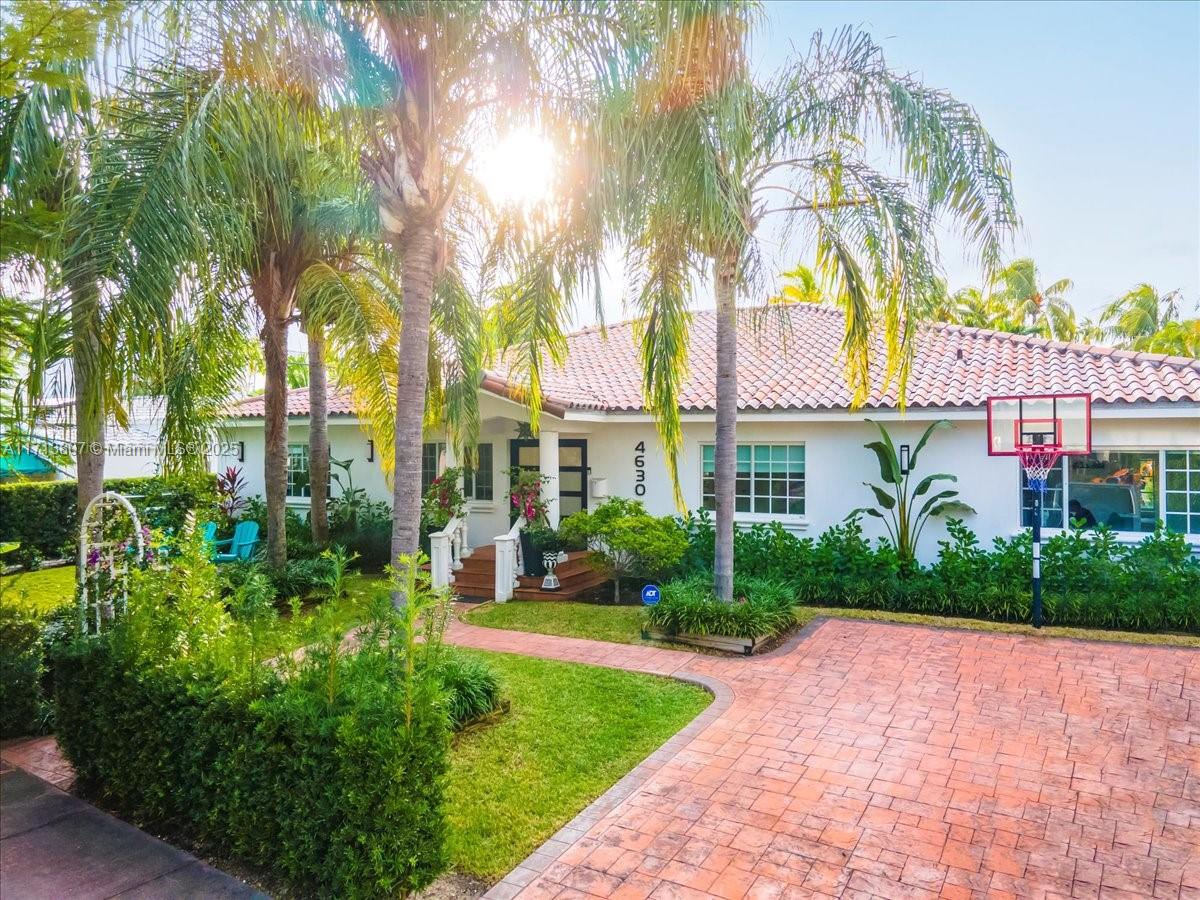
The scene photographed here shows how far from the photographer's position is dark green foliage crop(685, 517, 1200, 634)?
1034 cm

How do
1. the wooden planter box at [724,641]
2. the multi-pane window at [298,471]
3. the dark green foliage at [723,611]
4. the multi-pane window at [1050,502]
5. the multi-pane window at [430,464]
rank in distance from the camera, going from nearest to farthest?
the wooden planter box at [724,641] < the dark green foliage at [723,611] < the multi-pane window at [1050,502] < the multi-pane window at [430,464] < the multi-pane window at [298,471]

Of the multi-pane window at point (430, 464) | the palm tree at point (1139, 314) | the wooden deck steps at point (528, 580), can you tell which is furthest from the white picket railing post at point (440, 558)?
the palm tree at point (1139, 314)

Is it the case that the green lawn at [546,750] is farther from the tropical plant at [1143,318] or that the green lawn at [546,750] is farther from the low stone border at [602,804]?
the tropical plant at [1143,318]

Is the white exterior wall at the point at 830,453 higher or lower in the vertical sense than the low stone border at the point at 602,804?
higher

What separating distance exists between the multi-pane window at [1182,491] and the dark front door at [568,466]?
10.1 meters

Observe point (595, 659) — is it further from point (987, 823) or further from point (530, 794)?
point (987, 823)

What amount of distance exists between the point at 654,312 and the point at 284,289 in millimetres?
6213

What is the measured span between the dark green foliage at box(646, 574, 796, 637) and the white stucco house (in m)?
3.24

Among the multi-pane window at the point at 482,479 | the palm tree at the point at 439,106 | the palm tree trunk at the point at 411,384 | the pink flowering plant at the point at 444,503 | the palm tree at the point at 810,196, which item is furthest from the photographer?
the multi-pane window at the point at 482,479

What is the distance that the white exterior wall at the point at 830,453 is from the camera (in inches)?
455

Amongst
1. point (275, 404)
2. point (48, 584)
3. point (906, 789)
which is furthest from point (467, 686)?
point (48, 584)

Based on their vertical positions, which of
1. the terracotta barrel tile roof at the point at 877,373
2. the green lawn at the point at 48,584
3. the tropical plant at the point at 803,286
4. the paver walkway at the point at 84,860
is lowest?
the paver walkway at the point at 84,860

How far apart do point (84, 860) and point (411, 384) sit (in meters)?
4.27

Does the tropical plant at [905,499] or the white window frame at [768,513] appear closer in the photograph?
the tropical plant at [905,499]
